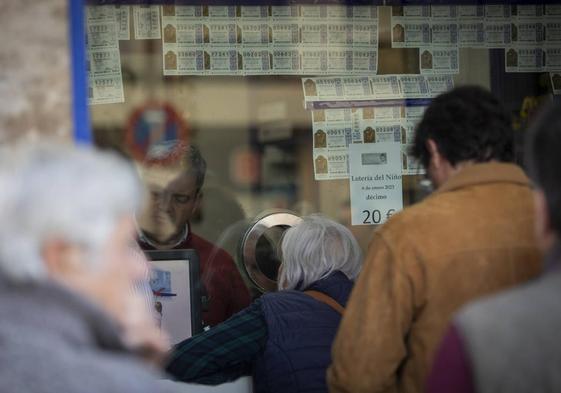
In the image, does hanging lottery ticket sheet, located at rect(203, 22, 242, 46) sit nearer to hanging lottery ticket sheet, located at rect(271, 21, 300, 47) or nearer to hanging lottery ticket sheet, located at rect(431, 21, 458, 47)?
hanging lottery ticket sheet, located at rect(271, 21, 300, 47)

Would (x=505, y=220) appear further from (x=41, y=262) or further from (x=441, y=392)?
(x=41, y=262)

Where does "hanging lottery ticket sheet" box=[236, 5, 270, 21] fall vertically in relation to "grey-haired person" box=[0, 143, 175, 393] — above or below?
above

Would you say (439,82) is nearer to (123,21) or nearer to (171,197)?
(171,197)

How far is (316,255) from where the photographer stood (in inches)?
143

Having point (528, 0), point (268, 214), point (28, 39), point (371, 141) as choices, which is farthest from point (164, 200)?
point (28, 39)

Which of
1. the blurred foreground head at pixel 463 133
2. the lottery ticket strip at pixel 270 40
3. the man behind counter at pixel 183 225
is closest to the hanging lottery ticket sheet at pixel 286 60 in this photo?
the lottery ticket strip at pixel 270 40

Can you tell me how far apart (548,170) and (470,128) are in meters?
0.84

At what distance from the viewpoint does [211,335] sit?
3596 mm

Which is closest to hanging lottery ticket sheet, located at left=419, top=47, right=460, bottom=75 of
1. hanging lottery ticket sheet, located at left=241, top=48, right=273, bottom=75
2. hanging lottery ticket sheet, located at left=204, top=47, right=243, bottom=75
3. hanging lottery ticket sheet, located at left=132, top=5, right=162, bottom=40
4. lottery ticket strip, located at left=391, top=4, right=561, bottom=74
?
lottery ticket strip, located at left=391, top=4, right=561, bottom=74

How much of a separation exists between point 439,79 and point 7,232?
12.3ft

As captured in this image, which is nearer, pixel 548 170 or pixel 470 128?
pixel 548 170

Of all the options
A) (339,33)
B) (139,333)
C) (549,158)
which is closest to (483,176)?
(549,158)

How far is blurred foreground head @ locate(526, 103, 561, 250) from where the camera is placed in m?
2.02

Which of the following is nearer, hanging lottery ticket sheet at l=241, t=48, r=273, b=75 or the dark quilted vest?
the dark quilted vest
